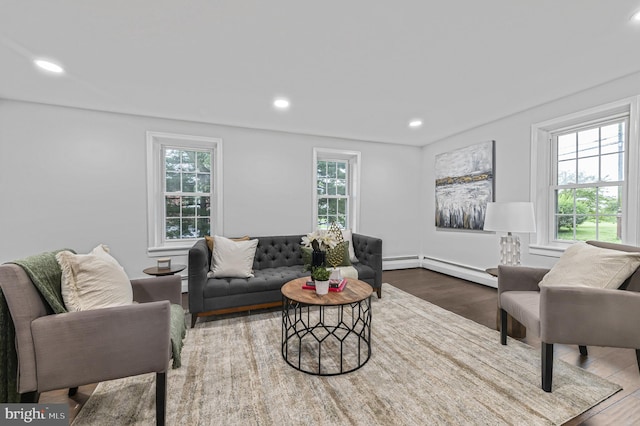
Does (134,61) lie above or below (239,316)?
above

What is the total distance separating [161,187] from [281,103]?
2124 millimetres

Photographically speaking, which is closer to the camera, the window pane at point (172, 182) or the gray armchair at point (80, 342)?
the gray armchair at point (80, 342)

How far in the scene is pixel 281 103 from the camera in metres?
3.19

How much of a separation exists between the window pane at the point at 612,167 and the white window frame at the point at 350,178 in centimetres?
305

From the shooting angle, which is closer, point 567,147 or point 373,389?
point 373,389

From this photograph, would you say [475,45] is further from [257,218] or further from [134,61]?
[257,218]

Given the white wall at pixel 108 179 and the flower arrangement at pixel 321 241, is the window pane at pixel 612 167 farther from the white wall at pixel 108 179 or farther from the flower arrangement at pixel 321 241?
the white wall at pixel 108 179

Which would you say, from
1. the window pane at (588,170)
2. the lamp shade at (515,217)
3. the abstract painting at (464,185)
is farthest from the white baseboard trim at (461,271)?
the window pane at (588,170)

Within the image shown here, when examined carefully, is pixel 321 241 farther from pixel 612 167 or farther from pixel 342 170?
pixel 612 167

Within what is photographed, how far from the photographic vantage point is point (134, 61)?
7.53ft

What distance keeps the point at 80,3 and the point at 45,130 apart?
2.39m

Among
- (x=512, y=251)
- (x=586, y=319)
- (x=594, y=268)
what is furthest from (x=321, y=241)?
(x=512, y=251)

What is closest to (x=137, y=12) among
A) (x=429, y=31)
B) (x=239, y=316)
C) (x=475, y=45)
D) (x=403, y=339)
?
(x=429, y=31)

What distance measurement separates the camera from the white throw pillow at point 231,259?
3.01 metres
